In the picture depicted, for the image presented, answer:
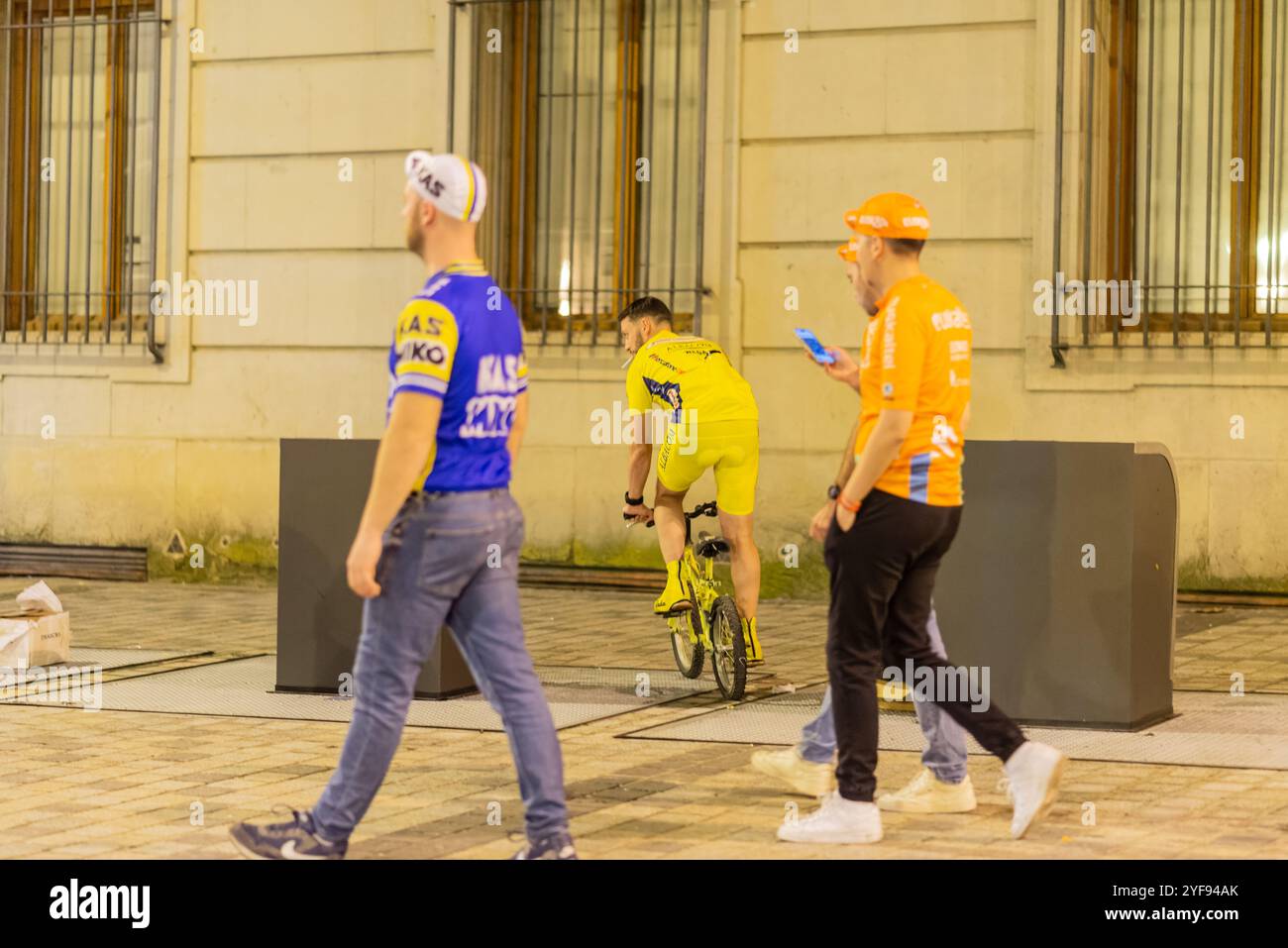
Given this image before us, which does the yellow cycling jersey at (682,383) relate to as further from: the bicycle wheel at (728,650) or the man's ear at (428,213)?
the man's ear at (428,213)

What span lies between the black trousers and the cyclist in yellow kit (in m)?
3.39

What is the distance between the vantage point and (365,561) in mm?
5250

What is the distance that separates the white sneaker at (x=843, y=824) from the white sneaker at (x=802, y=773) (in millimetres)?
769

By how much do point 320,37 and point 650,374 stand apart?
6293mm

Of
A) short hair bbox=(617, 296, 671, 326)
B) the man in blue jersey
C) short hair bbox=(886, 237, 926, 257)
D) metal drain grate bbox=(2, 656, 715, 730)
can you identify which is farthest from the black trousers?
short hair bbox=(617, 296, 671, 326)

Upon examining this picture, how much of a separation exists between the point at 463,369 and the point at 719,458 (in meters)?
4.29

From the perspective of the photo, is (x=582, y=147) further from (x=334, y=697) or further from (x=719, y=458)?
(x=334, y=697)

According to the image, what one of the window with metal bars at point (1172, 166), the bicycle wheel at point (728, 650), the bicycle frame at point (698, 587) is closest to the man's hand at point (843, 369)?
the bicycle wheel at point (728, 650)

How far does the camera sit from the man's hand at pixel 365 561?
525 cm

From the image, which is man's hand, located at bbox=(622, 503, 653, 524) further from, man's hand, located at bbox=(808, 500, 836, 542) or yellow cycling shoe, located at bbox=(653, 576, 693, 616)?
man's hand, located at bbox=(808, 500, 836, 542)

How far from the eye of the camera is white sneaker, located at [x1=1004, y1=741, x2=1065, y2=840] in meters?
6.09

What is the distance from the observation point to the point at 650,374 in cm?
951

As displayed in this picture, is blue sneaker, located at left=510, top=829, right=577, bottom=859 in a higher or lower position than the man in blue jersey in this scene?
lower
